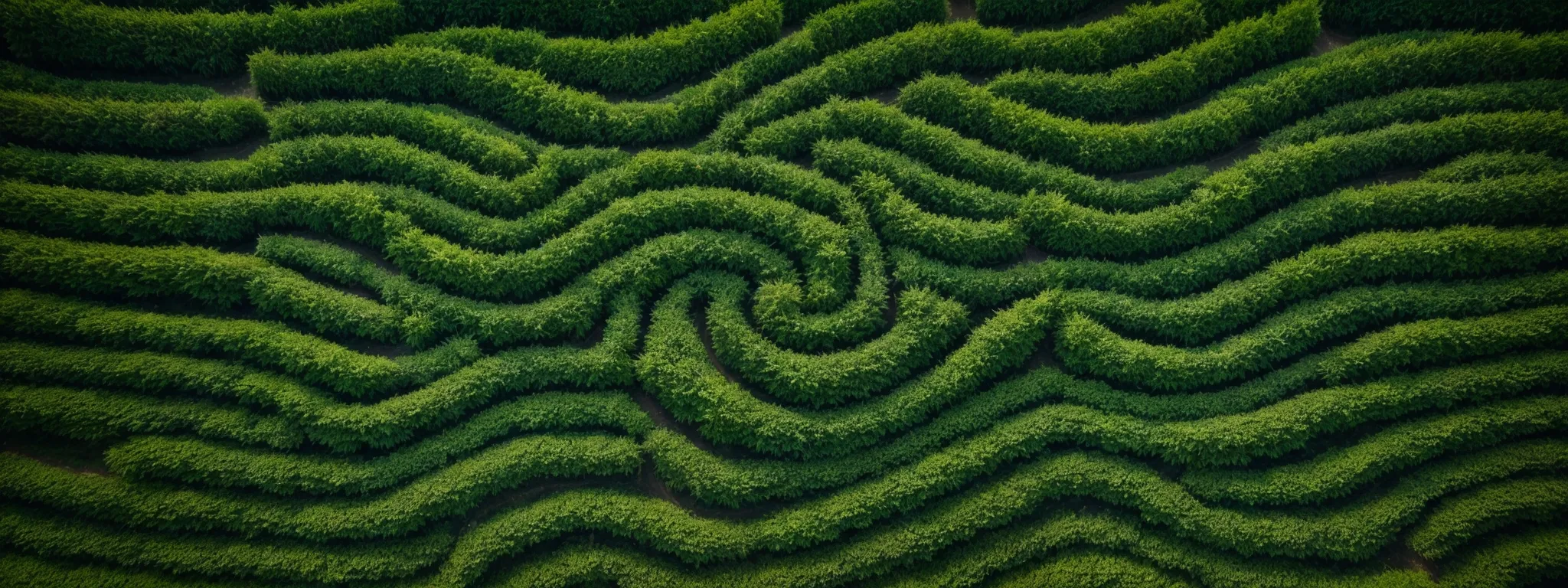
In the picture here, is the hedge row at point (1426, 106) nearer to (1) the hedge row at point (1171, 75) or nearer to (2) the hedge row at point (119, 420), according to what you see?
(1) the hedge row at point (1171, 75)

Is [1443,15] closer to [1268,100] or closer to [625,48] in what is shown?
[1268,100]

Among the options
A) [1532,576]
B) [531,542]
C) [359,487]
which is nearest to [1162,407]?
[1532,576]

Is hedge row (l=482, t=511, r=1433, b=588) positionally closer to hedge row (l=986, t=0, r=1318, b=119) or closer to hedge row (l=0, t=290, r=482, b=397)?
hedge row (l=0, t=290, r=482, b=397)

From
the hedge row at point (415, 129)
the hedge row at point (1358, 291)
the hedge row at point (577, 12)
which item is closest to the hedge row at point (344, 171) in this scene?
the hedge row at point (415, 129)

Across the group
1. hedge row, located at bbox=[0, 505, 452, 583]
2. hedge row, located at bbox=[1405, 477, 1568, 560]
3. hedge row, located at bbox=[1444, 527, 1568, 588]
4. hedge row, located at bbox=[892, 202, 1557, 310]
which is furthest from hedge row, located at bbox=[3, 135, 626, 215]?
hedge row, located at bbox=[1444, 527, 1568, 588]

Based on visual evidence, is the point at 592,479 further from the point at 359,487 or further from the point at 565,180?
the point at 565,180
